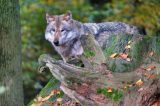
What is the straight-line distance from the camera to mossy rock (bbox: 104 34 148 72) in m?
5.91

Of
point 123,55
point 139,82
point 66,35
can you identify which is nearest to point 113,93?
point 139,82

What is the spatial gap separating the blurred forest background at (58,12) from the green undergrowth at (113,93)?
270 inches

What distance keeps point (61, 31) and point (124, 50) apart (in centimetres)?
157

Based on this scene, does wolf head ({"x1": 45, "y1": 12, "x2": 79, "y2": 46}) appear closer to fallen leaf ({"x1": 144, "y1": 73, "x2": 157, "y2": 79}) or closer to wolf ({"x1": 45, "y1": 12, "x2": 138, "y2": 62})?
wolf ({"x1": 45, "y1": 12, "x2": 138, "y2": 62})

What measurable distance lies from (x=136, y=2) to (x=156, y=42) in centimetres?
768

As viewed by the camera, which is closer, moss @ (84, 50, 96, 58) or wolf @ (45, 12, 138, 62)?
moss @ (84, 50, 96, 58)

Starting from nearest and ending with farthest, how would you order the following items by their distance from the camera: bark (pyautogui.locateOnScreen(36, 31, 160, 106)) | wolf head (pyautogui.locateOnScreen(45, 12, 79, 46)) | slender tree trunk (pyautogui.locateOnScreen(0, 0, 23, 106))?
bark (pyautogui.locateOnScreen(36, 31, 160, 106)), slender tree trunk (pyautogui.locateOnScreen(0, 0, 23, 106)), wolf head (pyautogui.locateOnScreen(45, 12, 79, 46))

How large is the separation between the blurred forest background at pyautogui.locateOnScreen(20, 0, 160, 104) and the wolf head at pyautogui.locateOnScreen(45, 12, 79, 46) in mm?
4191

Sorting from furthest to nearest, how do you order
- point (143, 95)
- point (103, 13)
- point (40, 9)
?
point (40, 9), point (103, 13), point (143, 95)

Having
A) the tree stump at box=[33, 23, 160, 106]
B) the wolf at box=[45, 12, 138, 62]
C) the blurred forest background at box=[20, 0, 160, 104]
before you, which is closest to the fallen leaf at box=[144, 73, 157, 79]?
the tree stump at box=[33, 23, 160, 106]

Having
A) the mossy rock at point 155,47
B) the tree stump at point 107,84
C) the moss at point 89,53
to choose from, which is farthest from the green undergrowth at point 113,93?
the mossy rock at point 155,47

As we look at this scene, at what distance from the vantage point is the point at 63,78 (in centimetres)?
530

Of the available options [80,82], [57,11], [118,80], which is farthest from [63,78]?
[57,11]

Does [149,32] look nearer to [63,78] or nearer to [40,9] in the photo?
[40,9]
